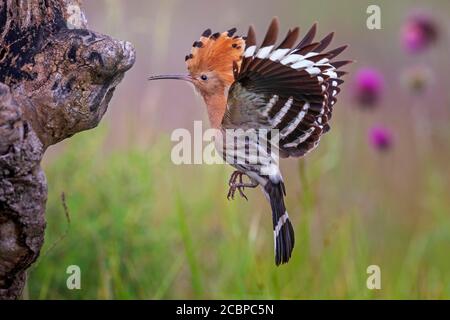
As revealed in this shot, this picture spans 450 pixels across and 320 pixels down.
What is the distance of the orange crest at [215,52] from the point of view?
5.04 ft

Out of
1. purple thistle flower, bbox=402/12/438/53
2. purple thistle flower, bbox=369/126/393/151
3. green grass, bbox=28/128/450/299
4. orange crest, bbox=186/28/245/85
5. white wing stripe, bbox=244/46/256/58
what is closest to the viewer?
white wing stripe, bbox=244/46/256/58

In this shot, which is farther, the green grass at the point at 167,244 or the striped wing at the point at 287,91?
the green grass at the point at 167,244

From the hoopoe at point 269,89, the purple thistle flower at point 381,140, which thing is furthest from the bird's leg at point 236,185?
the purple thistle flower at point 381,140

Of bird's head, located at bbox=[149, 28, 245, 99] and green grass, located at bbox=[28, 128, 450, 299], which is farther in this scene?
green grass, located at bbox=[28, 128, 450, 299]

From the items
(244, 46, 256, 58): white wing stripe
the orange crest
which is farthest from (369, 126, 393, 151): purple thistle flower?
(244, 46, 256, 58): white wing stripe

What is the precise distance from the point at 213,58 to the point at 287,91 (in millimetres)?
143

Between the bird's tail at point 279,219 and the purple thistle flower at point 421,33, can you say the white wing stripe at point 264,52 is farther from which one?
the purple thistle flower at point 421,33

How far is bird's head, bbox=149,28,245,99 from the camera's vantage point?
1537 mm

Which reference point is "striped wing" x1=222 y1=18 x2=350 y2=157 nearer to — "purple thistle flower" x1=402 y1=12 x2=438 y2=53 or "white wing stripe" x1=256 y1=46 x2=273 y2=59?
"white wing stripe" x1=256 y1=46 x2=273 y2=59

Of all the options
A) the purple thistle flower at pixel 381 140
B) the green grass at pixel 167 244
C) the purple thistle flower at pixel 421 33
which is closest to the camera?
the green grass at pixel 167 244

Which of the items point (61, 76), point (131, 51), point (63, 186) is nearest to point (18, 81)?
point (61, 76)

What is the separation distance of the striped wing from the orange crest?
0.24 feet

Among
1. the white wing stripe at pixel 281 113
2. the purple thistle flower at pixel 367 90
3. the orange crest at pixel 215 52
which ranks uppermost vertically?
the purple thistle flower at pixel 367 90

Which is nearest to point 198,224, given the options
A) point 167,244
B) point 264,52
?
point 167,244
